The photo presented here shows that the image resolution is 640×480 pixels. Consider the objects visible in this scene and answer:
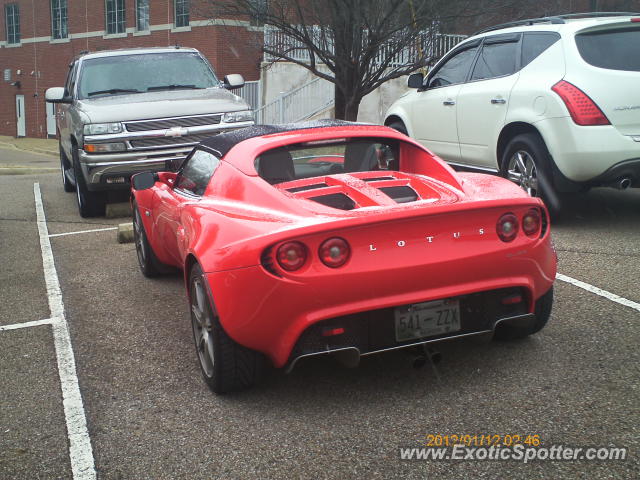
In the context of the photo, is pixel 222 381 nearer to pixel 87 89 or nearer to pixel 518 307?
pixel 518 307

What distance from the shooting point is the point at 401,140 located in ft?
16.5

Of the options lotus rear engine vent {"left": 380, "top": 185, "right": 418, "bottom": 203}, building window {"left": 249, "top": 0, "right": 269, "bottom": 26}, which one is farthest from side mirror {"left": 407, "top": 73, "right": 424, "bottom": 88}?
building window {"left": 249, "top": 0, "right": 269, "bottom": 26}

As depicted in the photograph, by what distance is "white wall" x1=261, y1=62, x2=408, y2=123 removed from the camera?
75.2 ft

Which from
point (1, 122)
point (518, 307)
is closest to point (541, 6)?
point (518, 307)

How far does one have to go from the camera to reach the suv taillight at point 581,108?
699cm

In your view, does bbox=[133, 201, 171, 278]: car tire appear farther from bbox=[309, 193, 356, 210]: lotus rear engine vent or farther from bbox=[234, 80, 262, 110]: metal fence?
bbox=[234, 80, 262, 110]: metal fence

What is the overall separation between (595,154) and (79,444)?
5093mm

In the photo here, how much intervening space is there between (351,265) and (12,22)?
39.3 meters

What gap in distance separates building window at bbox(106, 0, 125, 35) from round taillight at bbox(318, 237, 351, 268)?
30.5m

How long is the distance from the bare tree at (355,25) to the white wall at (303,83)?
4.74 metres

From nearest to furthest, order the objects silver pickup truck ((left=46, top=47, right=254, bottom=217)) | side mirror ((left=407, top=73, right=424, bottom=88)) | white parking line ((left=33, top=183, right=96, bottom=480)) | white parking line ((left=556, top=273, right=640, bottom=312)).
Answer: white parking line ((left=33, top=183, right=96, bottom=480)) → white parking line ((left=556, top=273, right=640, bottom=312)) → silver pickup truck ((left=46, top=47, right=254, bottom=217)) → side mirror ((left=407, top=73, right=424, bottom=88))

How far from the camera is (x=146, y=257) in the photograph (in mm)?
6523
